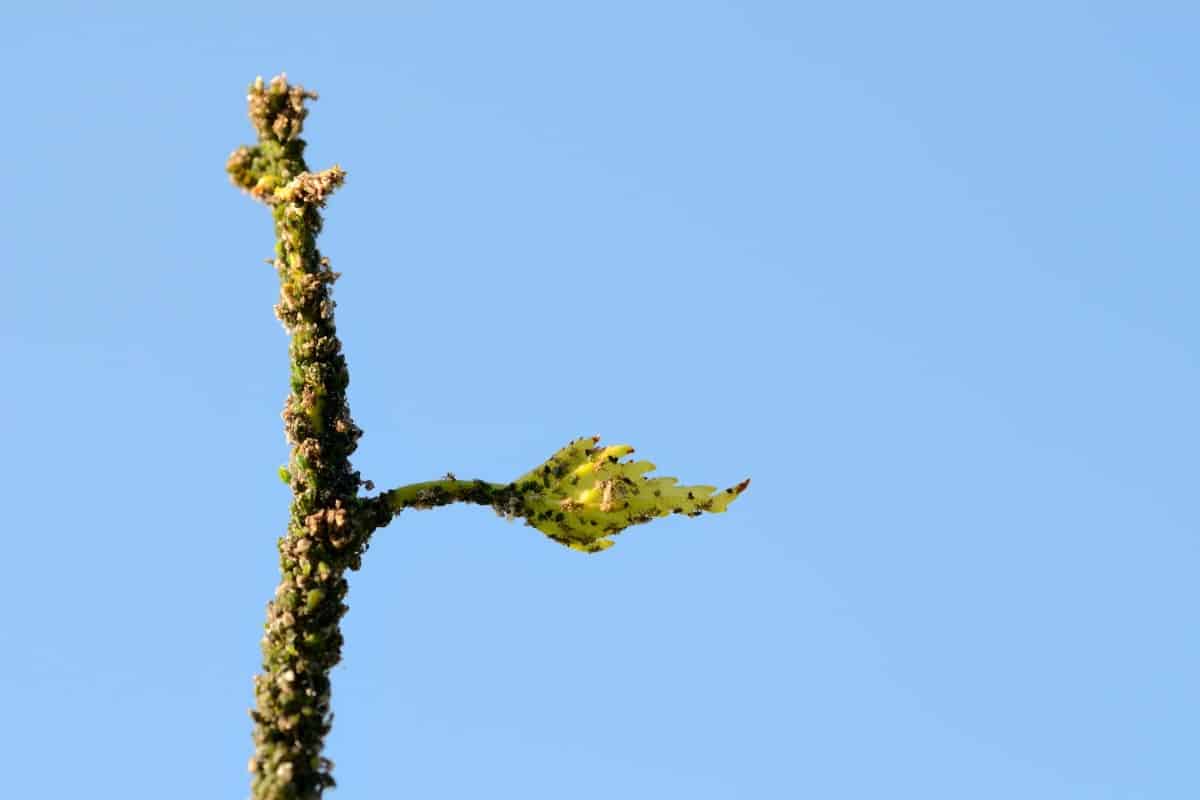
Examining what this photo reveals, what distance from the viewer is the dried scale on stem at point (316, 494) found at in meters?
8.27

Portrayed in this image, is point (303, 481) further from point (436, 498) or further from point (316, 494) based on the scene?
point (436, 498)

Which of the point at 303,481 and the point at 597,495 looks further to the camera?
the point at 597,495

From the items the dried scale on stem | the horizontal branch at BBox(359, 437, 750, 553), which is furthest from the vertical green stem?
the horizontal branch at BBox(359, 437, 750, 553)

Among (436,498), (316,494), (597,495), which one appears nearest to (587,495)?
(597,495)

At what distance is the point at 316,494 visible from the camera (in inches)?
339

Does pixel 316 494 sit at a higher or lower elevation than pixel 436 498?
lower

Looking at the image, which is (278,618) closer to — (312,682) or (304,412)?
(312,682)

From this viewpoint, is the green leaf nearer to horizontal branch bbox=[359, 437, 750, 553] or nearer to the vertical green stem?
horizontal branch bbox=[359, 437, 750, 553]

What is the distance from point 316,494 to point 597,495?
149cm

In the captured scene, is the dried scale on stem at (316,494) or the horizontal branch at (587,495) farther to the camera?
the horizontal branch at (587,495)

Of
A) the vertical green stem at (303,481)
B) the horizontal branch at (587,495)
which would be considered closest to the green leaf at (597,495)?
the horizontal branch at (587,495)

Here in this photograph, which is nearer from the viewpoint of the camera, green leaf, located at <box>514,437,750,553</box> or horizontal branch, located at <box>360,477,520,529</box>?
horizontal branch, located at <box>360,477,520,529</box>

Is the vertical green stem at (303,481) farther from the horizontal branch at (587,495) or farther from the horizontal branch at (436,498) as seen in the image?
the horizontal branch at (587,495)

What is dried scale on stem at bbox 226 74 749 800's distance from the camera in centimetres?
827
